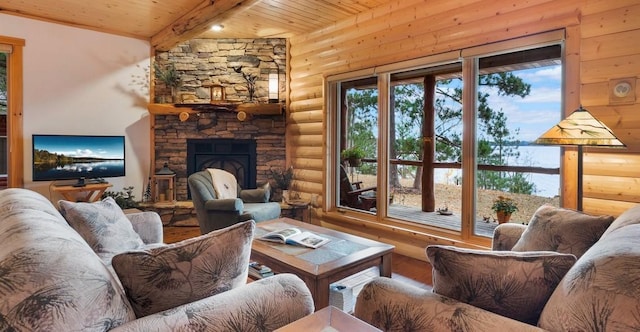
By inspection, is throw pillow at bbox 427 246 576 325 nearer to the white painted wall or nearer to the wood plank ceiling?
the wood plank ceiling

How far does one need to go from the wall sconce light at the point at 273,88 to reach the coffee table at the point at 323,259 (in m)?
2.94

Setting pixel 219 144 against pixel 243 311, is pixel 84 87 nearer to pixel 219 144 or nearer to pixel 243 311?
pixel 219 144

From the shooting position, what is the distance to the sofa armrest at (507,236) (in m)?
2.11

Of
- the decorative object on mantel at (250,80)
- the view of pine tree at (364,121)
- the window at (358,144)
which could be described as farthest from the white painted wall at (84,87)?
the view of pine tree at (364,121)

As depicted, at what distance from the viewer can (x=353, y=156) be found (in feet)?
14.8

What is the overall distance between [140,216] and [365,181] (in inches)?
105

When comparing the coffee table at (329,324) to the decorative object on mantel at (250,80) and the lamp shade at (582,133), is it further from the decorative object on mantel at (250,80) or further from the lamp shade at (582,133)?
the decorative object on mantel at (250,80)

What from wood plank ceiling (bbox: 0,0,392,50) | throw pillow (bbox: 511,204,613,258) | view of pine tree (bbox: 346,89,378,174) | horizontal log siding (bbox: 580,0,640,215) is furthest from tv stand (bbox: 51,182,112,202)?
horizontal log siding (bbox: 580,0,640,215)

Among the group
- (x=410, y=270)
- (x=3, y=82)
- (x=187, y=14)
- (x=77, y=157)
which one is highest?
(x=187, y=14)

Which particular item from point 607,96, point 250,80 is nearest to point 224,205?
point 250,80

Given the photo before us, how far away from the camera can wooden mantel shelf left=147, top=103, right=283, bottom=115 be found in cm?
491

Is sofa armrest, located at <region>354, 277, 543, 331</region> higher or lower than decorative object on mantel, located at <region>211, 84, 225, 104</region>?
lower

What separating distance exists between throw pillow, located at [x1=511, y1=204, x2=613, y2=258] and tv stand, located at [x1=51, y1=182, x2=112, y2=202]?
183 inches

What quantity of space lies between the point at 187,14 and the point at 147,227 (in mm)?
2748
